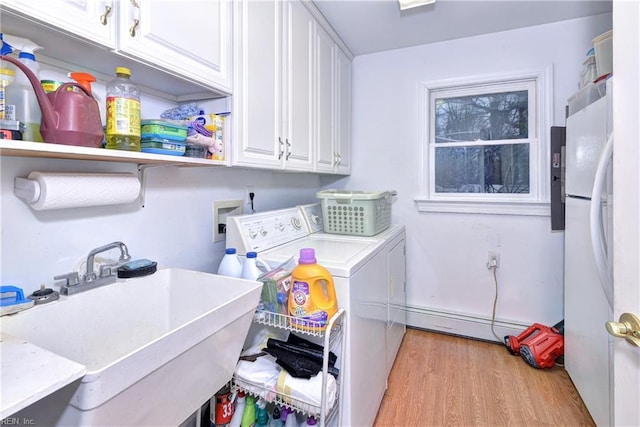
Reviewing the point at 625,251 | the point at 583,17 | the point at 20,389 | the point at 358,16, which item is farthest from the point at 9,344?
the point at 583,17

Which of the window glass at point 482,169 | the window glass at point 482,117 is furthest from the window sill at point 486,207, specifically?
the window glass at point 482,117

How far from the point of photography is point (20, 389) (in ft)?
1.63

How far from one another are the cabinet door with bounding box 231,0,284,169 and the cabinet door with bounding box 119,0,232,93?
75 millimetres

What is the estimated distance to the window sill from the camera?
2.29 m

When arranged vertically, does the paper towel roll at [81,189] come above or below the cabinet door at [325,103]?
below

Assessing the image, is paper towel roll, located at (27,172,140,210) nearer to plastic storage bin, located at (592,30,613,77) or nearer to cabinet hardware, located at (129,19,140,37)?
cabinet hardware, located at (129,19,140,37)

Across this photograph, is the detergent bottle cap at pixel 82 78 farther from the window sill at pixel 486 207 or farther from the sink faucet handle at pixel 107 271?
the window sill at pixel 486 207

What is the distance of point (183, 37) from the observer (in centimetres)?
108

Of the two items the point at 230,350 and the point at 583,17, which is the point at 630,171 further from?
the point at 583,17

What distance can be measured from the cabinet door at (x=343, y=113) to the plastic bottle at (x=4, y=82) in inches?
72.6

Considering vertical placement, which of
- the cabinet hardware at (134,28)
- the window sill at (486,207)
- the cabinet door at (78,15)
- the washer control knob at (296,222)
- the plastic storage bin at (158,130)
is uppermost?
the cabinet hardware at (134,28)

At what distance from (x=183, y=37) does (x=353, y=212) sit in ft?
4.11

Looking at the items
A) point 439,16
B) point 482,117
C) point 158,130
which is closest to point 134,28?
point 158,130

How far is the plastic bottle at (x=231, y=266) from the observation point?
135 centimetres
